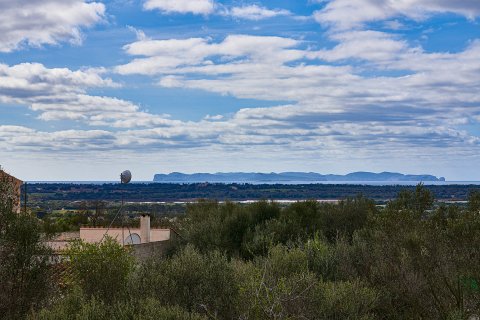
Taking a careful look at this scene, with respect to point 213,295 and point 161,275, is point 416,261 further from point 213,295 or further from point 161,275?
point 161,275

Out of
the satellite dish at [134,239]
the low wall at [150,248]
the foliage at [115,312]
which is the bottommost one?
the low wall at [150,248]

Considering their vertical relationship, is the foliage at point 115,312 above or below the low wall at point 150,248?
above

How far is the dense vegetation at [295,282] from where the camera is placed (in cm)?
1345

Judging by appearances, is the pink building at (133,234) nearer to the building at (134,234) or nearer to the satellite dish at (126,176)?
the building at (134,234)

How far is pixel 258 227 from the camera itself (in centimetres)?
3772

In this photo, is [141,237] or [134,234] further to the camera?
[141,237]

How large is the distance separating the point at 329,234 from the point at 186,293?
103 feet

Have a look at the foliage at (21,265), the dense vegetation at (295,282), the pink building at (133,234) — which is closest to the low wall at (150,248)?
the pink building at (133,234)

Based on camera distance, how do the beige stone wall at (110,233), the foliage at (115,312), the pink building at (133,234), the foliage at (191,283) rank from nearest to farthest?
1. the foliage at (115,312)
2. the foliage at (191,283)
3. the pink building at (133,234)
4. the beige stone wall at (110,233)

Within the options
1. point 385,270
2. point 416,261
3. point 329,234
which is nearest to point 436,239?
point 416,261

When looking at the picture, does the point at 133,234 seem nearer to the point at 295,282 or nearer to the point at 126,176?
the point at 126,176

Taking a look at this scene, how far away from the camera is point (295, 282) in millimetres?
15945

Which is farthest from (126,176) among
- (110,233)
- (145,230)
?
(110,233)

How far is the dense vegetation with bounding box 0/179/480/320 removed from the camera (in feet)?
44.1
